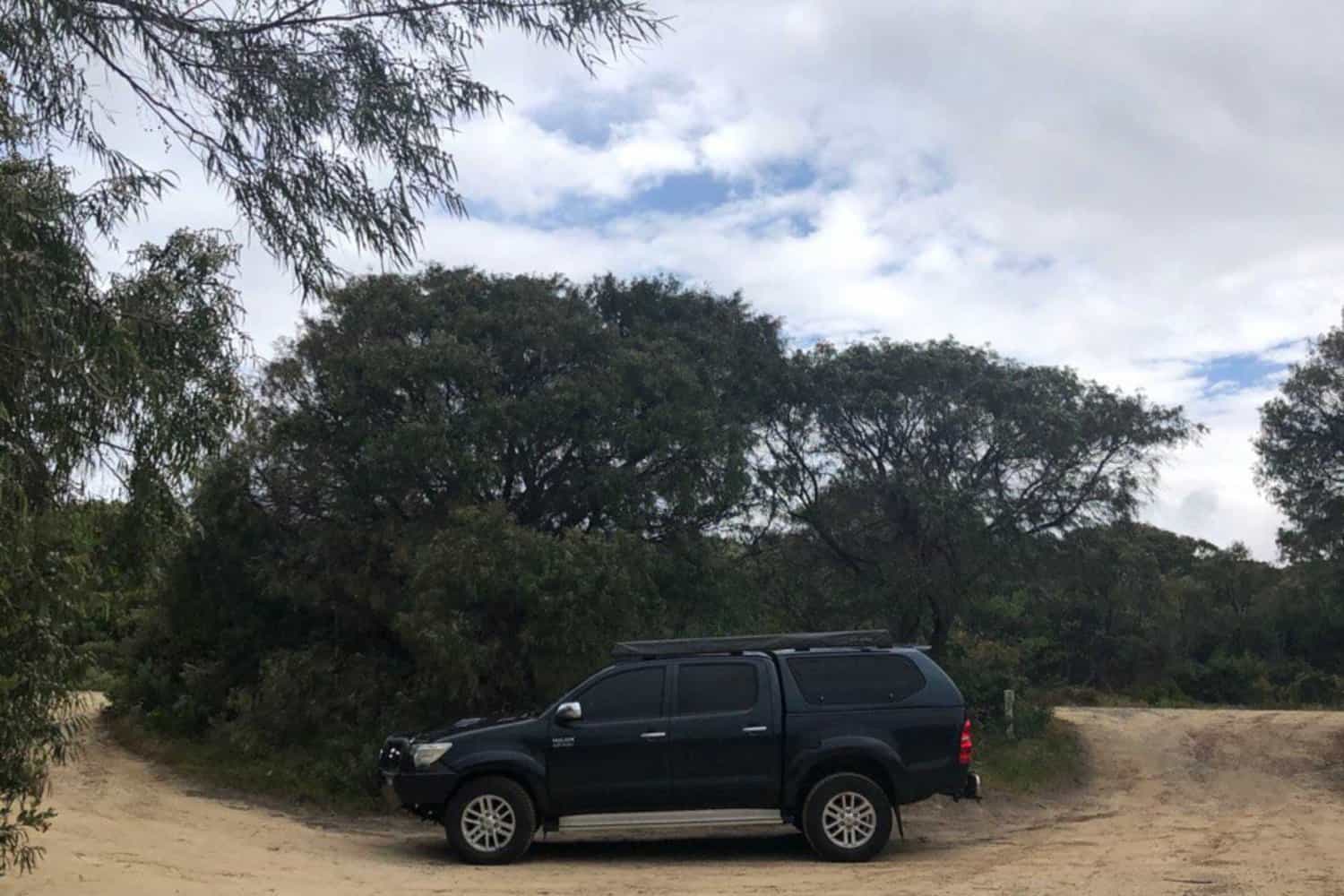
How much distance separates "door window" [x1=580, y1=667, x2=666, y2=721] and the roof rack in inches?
7.3

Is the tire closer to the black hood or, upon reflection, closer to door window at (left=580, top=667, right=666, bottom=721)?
the black hood

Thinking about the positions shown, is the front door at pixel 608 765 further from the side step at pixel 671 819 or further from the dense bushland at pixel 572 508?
the dense bushland at pixel 572 508

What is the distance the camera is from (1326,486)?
20.1m

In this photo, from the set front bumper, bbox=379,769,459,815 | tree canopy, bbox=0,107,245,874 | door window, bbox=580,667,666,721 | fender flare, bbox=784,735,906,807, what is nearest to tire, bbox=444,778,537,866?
front bumper, bbox=379,769,459,815

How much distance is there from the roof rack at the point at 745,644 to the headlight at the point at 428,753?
5.53ft

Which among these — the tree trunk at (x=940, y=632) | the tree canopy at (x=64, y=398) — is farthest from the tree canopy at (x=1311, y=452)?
the tree canopy at (x=64, y=398)

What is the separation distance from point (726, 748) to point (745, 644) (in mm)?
995

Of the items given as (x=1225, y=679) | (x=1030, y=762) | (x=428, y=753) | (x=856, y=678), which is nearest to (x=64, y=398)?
(x=428, y=753)

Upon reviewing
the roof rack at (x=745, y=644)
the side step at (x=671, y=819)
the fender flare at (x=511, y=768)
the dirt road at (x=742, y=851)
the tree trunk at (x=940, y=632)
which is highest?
the tree trunk at (x=940, y=632)

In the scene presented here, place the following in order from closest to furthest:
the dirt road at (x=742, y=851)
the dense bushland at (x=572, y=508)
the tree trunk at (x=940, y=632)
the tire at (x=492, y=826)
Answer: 1. the dirt road at (x=742, y=851)
2. the tire at (x=492, y=826)
3. the dense bushland at (x=572, y=508)
4. the tree trunk at (x=940, y=632)

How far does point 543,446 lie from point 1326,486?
1223cm

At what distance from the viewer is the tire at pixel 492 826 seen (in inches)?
438

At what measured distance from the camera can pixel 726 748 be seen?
1134 cm

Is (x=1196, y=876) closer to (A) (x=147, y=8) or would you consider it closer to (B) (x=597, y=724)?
(B) (x=597, y=724)
